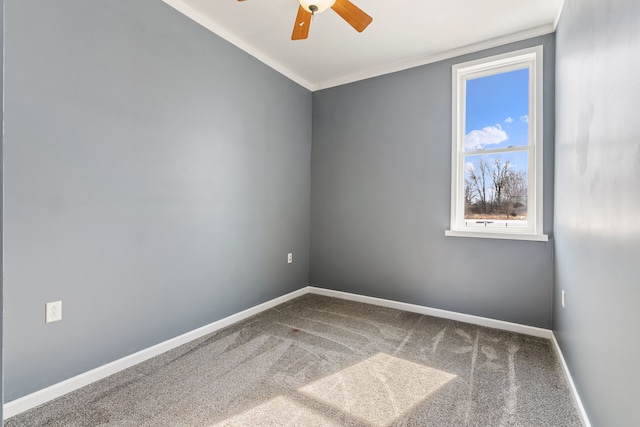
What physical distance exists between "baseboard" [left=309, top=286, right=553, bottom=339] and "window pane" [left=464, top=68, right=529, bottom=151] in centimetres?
162

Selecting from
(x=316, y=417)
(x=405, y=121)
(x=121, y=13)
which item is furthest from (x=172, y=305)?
(x=405, y=121)

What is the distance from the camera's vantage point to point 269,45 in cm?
302

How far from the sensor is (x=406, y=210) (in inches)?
131

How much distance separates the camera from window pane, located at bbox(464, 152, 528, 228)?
284cm

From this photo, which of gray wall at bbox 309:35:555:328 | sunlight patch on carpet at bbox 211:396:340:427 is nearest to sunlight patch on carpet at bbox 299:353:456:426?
sunlight patch on carpet at bbox 211:396:340:427

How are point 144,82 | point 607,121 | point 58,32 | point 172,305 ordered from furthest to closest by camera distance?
point 172,305
point 144,82
point 58,32
point 607,121

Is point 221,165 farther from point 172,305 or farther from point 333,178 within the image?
point 333,178

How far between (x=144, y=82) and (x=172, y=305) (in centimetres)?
164

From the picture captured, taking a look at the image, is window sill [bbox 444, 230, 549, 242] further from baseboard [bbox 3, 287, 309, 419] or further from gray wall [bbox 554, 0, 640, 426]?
baseboard [bbox 3, 287, 309, 419]

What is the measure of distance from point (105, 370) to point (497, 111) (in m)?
3.75

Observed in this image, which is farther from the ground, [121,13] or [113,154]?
[121,13]

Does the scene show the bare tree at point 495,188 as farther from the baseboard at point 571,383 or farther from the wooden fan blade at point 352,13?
the wooden fan blade at point 352,13

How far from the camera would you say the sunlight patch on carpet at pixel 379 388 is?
1.73 meters

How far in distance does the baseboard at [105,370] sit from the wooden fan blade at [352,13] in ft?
8.55
